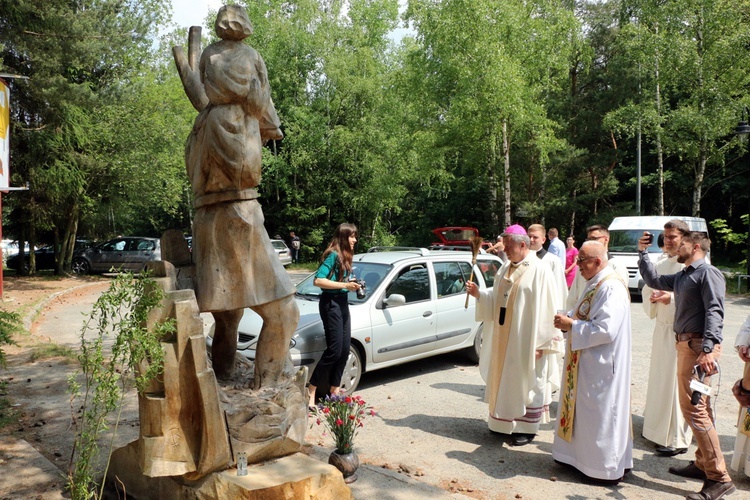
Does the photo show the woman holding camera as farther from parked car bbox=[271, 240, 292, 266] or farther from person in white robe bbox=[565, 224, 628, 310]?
parked car bbox=[271, 240, 292, 266]

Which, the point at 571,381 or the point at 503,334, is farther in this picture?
the point at 503,334

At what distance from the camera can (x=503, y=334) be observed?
594cm

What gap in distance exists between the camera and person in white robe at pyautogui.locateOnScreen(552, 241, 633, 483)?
482cm

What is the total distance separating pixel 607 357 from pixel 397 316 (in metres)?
3.31

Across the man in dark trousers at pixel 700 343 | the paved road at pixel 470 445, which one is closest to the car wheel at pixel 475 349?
the paved road at pixel 470 445

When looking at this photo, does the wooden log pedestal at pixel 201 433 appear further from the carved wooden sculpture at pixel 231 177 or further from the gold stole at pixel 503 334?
the gold stole at pixel 503 334

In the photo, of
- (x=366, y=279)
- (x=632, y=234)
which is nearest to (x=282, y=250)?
(x=632, y=234)

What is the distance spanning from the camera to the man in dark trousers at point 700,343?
4.59 m

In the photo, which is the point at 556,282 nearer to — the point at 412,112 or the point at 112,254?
the point at 412,112

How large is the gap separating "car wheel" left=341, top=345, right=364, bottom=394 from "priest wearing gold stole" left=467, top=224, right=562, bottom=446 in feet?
6.03

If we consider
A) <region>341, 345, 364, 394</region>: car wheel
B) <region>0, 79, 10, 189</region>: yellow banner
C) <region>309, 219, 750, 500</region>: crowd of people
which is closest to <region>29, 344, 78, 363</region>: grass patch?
<region>341, 345, 364, 394</region>: car wheel

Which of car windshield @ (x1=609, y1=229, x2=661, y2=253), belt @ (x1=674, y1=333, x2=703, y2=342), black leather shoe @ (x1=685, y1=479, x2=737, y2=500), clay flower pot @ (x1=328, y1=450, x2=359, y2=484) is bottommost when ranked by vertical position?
black leather shoe @ (x1=685, y1=479, x2=737, y2=500)

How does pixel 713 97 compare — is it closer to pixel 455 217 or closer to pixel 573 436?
pixel 455 217

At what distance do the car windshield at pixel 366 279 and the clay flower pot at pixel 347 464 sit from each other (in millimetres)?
2981
